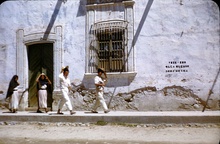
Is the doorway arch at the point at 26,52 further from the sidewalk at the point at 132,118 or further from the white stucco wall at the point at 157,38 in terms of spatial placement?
the sidewalk at the point at 132,118

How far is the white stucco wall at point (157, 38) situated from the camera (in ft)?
21.9

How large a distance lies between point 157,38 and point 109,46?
1318 millimetres

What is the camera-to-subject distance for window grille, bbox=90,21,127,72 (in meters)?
7.22

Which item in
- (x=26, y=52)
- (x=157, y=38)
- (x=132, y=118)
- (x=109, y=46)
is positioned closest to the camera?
(x=132, y=118)

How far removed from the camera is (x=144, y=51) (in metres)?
7.12

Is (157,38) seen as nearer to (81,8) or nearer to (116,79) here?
(116,79)

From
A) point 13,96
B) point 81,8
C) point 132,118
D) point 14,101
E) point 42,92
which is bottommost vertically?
point 132,118

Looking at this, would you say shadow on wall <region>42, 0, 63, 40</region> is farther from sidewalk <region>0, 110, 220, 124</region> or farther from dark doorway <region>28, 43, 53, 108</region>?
sidewalk <region>0, 110, 220, 124</region>

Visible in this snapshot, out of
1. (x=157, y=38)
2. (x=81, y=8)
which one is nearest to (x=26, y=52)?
(x=81, y=8)

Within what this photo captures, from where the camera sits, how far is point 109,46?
23.9 feet

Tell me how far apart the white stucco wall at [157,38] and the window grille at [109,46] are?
353 mm

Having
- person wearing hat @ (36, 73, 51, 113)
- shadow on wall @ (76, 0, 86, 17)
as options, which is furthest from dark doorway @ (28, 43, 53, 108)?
shadow on wall @ (76, 0, 86, 17)

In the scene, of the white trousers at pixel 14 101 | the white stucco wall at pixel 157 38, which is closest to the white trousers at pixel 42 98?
the white trousers at pixel 14 101

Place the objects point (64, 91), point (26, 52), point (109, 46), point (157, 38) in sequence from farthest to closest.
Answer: point (26, 52) → point (109, 46) → point (157, 38) → point (64, 91)
